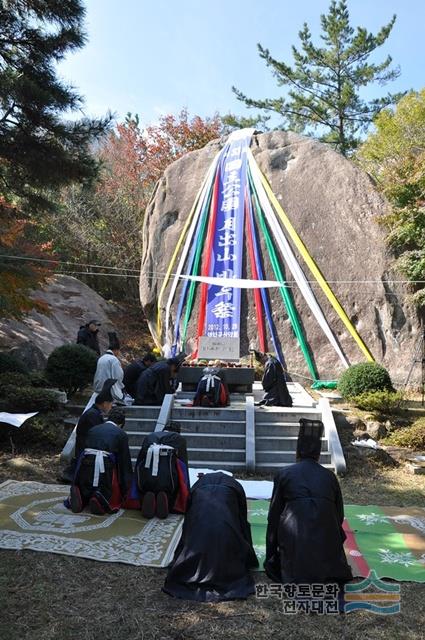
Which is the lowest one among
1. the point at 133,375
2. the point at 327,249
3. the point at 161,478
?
the point at 161,478

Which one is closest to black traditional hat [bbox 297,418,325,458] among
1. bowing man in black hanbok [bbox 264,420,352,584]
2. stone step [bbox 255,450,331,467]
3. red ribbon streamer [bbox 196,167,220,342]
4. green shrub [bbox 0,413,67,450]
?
bowing man in black hanbok [bbox 264,420,352,584]

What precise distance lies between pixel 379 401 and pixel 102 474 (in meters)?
5.89

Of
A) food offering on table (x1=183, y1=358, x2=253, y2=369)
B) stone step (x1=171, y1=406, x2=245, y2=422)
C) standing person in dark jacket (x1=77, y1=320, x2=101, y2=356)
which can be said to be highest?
standing person in dark jacket (x1=77, y1=320, x2=101, y2=356)

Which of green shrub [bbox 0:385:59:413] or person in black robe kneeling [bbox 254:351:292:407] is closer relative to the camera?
green shrub [bbox 0:385:59:413]

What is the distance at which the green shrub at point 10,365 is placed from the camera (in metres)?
11.0

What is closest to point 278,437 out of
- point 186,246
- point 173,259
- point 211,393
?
point 211,393

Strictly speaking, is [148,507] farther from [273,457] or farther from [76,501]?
[273,457]

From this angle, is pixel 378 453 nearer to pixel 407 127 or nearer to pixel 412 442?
pixel 412 442

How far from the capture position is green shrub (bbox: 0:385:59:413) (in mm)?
9305

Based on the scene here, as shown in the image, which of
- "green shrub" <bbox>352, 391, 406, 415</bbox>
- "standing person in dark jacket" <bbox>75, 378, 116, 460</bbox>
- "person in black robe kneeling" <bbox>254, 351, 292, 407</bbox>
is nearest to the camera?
"standing person in dark jacket" <bbox>75, 378, 116, 460</bbox>

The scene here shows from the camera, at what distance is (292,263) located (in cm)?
1485

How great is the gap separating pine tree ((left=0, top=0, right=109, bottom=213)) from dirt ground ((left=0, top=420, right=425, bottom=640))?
5.59 metres

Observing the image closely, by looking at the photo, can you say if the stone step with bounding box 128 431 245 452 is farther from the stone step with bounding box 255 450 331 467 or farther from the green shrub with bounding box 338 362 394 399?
the green shrub with bounding box 338 362 394 399

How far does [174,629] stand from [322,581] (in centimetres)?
111
